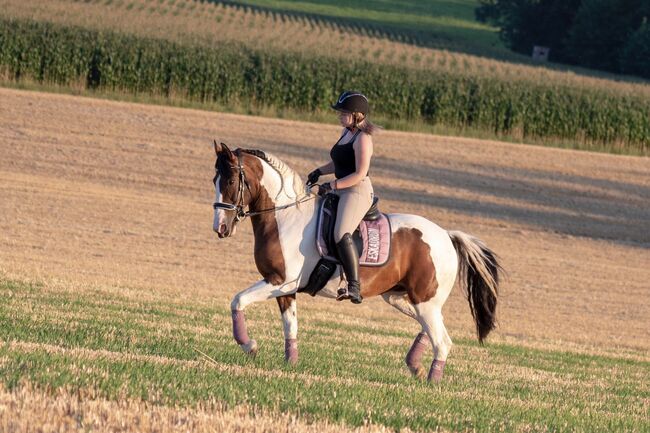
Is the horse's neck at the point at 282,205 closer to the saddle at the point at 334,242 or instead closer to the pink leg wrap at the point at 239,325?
the saddle at the point at 334,242

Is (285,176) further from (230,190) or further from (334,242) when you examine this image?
(334,242)

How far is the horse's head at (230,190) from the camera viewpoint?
409 inches

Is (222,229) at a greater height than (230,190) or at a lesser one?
lesser

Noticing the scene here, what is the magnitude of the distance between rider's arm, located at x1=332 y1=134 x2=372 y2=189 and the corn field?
34.7m

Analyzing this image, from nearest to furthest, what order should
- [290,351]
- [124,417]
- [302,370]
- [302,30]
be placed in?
[124,417]
[302,370]
[290,351]
[302,30]

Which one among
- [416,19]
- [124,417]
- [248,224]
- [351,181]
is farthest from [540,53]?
[124,417]

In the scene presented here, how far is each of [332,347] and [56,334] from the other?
12.9ft

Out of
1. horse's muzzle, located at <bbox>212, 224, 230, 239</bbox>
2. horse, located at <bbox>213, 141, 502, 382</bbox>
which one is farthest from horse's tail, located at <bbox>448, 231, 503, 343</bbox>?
horse's muzzle, located at <bbox>212, 224, 230, 239</bbox>

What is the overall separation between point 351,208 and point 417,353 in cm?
168

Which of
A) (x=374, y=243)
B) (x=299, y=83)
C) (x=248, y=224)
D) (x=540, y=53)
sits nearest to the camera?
(x=374, y=243)

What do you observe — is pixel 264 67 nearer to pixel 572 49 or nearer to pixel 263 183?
pixel 263 183

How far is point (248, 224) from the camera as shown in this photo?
29.5 m

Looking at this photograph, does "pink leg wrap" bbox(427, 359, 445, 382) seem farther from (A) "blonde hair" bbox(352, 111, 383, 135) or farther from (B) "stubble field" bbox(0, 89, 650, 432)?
(A) "blonde hair" bbox(352, 111, 383, 135)

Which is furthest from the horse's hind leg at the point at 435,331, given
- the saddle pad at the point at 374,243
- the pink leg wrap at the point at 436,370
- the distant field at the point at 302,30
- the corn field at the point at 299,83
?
the distant field at the point at 302,30
